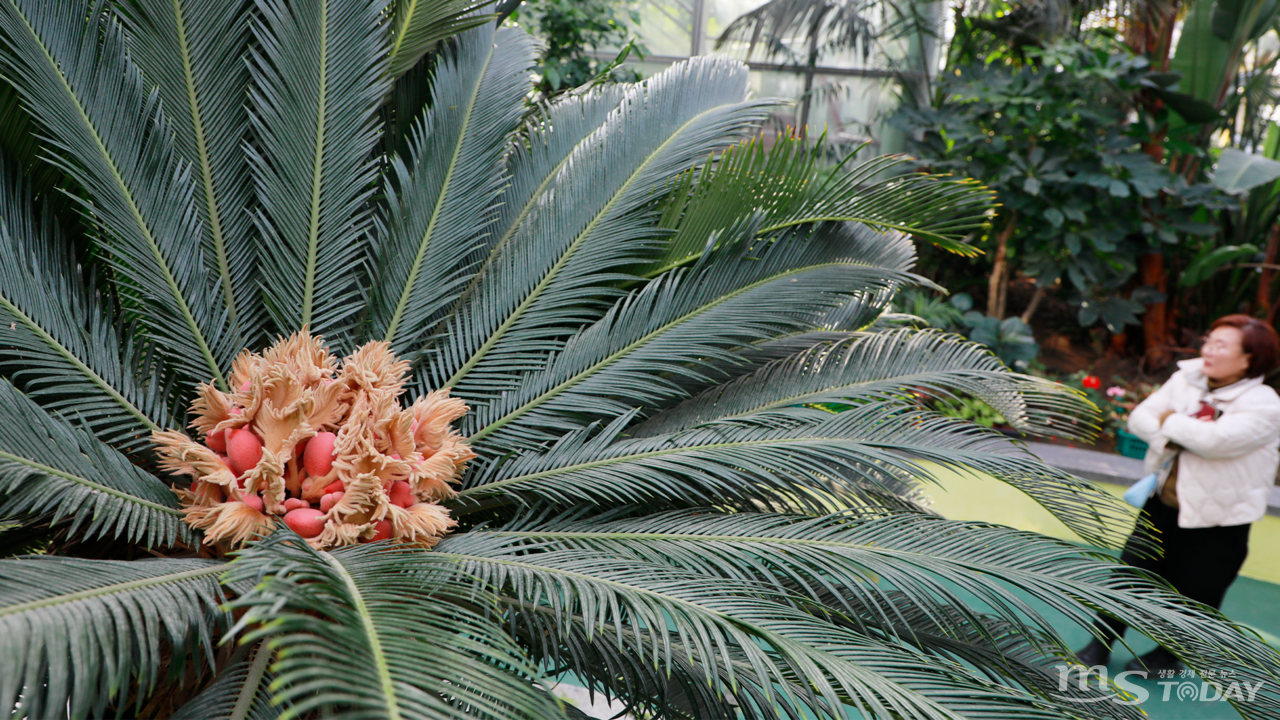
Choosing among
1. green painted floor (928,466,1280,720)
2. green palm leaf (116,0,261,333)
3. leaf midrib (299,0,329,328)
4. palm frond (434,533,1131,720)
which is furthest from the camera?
green painted floor (928,466,1280,720)

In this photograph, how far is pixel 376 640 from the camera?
967 mm

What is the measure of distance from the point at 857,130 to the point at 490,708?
7.02 metres

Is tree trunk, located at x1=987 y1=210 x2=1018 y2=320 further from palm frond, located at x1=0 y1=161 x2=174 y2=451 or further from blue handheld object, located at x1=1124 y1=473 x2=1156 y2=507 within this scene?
palm frond, located at x1=0 y1=161 x2=174 y2=451

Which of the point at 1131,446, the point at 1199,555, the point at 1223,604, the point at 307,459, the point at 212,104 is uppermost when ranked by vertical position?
the point at 212,104

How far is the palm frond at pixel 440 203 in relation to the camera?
201cm

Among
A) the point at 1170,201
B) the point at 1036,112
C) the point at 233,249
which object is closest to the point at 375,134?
the point at 233,249

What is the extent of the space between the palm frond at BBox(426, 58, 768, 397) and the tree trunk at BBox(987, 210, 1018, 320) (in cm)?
433

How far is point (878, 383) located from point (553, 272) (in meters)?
0.85

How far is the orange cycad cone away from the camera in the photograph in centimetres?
146

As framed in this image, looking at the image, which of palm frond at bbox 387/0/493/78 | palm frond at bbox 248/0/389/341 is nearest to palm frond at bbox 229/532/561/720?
palm frond at bbox 248/0/389/341

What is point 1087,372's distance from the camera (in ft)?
20.3

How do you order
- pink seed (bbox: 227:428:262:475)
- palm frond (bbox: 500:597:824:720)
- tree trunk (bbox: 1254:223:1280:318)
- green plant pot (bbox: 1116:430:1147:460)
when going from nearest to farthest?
palm frond (bbox: 500:597:824:720) < pink seed (bbox: 227:428:262:475) < green plant pot (bbox: 1116:430:1147:460) < tree trunk (bbox: 1254:223:1280:318)

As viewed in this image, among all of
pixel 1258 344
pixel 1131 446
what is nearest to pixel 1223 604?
pixel 1131 446

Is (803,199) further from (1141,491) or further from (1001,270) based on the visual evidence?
(1001,270)
